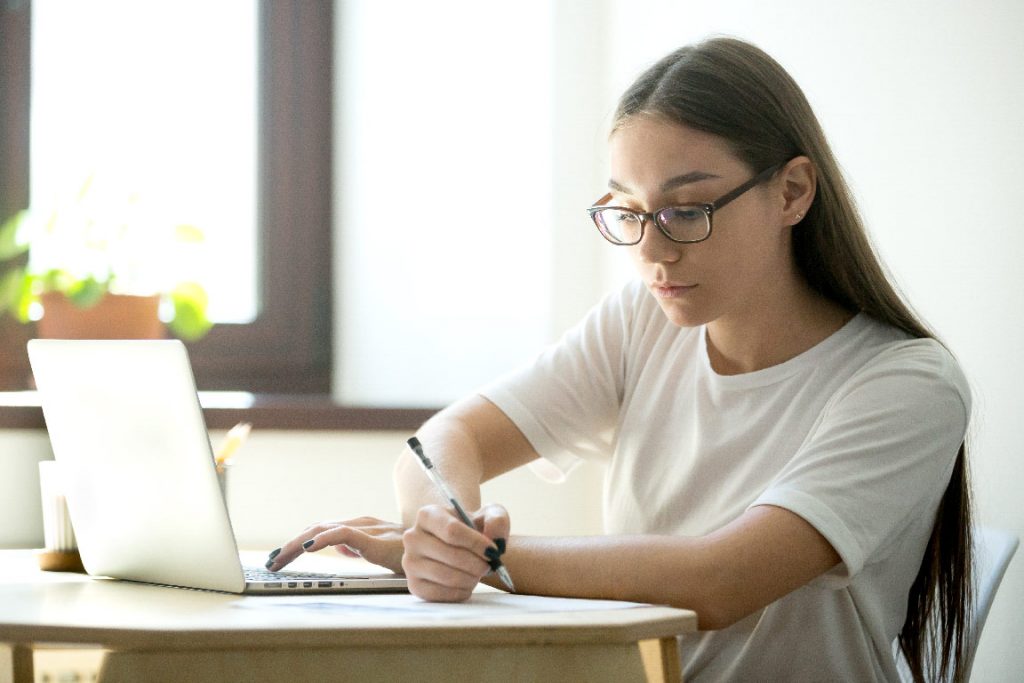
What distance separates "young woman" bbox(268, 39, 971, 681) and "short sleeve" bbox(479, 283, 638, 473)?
54mm

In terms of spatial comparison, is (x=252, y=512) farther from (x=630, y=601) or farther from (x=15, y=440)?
(x=630, y=601)

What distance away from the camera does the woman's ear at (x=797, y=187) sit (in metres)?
1.43

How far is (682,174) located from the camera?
54.2 inches

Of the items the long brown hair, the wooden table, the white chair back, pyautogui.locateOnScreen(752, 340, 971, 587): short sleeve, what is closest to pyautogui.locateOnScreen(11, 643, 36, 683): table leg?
the wooden table

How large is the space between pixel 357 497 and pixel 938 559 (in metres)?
1.38

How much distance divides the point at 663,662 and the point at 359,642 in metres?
0.26

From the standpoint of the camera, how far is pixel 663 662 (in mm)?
1013

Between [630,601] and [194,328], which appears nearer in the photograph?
[630,601]

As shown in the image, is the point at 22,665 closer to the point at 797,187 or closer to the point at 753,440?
the point at 753,440

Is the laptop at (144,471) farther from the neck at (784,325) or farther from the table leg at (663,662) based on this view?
the neck at (784,325)

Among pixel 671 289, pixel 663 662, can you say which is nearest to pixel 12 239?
pixel 671 289

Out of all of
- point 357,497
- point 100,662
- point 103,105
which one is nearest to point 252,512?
point 357,497

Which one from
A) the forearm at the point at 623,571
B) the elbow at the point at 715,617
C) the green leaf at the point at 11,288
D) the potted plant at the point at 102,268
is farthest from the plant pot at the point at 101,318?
the elbow at the point at 715,617

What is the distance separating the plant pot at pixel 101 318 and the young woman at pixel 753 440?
1.12m
